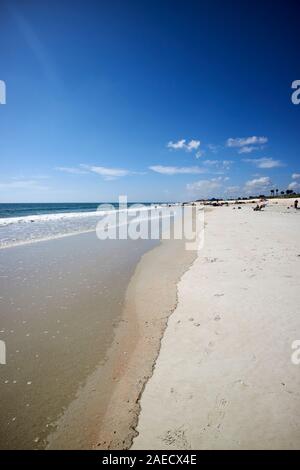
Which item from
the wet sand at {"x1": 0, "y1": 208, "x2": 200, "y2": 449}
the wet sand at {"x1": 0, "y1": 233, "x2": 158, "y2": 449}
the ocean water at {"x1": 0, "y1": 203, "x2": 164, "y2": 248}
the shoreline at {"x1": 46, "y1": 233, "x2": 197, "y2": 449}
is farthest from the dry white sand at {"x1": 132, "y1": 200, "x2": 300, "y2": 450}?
the ocean water at {"x1": 0, "y1": 203, "x2": 164, "y2": 248}

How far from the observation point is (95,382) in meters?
3.81

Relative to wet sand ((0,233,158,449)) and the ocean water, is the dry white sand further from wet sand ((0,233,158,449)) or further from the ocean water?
the ocean water

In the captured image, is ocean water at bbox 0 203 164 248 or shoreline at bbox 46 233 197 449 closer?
shoreline at bbox 46 233 197 449

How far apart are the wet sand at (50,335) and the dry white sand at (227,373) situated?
1.02 metres

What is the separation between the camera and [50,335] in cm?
509

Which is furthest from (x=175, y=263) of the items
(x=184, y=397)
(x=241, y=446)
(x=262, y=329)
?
(x=241, y=446)

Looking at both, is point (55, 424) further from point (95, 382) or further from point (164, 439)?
point (164, 439)

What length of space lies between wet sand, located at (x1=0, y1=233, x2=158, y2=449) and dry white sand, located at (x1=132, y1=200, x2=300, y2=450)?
1017mm

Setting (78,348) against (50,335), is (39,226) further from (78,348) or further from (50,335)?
(78,348)

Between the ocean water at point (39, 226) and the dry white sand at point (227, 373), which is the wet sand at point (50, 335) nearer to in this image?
the dry white sand at point (227, 373)

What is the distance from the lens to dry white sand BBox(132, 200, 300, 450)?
9.45 ft

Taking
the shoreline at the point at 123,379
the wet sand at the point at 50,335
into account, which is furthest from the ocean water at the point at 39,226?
the shoreline at the point at 123,379

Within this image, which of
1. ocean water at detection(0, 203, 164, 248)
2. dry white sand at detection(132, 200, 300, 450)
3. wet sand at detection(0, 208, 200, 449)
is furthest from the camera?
ocean water at detection(0, 203, 164, 248)

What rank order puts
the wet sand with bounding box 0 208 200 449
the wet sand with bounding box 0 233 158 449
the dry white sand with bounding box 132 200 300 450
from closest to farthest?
1. the dry white sand with bounding box 132 200 300 450
2. the wet sand with bounding box 0 208 200 449
3. the wet sand with bounding box 0 233 158 449
